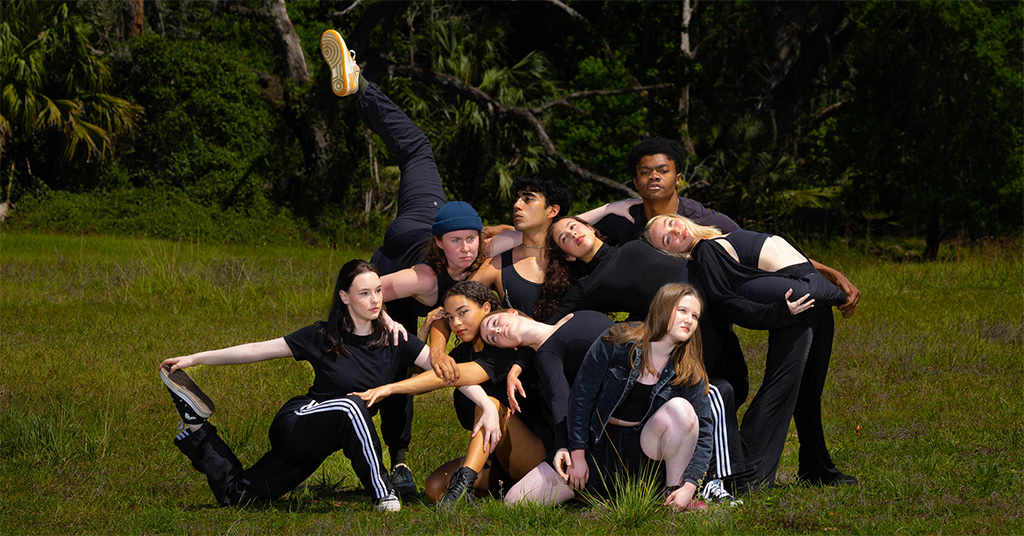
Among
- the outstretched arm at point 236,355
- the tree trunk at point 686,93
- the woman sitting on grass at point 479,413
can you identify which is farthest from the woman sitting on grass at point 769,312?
the tree trunk at point 686,93

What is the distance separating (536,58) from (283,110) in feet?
22.3

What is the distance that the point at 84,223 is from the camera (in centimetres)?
2452

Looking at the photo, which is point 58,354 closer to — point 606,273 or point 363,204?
point 606,273

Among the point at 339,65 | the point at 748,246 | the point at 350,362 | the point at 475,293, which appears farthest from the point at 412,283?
the point at 748,246

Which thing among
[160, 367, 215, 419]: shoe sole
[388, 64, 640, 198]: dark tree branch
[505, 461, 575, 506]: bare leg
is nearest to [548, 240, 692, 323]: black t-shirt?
[505, 461, 575, 506]: bare leg

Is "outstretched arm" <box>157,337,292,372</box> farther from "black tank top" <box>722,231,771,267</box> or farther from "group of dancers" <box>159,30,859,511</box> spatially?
"black tank top" <box>722,231,771,267</box>

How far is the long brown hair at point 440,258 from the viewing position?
241 inches

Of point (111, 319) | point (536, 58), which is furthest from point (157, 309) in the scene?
point (536, 58)

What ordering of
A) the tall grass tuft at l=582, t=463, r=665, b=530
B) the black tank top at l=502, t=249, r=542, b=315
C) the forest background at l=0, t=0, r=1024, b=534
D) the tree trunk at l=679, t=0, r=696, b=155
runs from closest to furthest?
1. the tall grass tuft at l=582, t=463, r=665, b=530
2. the black tank top at l=502, t=249, r=542, b=315
3. the forest background at l=0, t=0, r=1024, b=534
4. the tree trunk at l=679, t=0, r=696, b=155

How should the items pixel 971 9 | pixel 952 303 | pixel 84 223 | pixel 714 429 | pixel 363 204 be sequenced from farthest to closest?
pixel 363 204
pixel 84 223
pixel 971 9
pixel 952 303
pixel 714 429

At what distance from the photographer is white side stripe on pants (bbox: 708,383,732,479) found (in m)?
5.35

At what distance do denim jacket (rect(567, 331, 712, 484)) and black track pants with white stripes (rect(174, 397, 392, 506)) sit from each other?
105 centimetres

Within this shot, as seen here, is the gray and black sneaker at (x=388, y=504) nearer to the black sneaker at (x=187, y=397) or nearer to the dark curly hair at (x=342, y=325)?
the dark curly hair at (x=342, y=325)

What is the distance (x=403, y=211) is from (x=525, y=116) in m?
17.8
